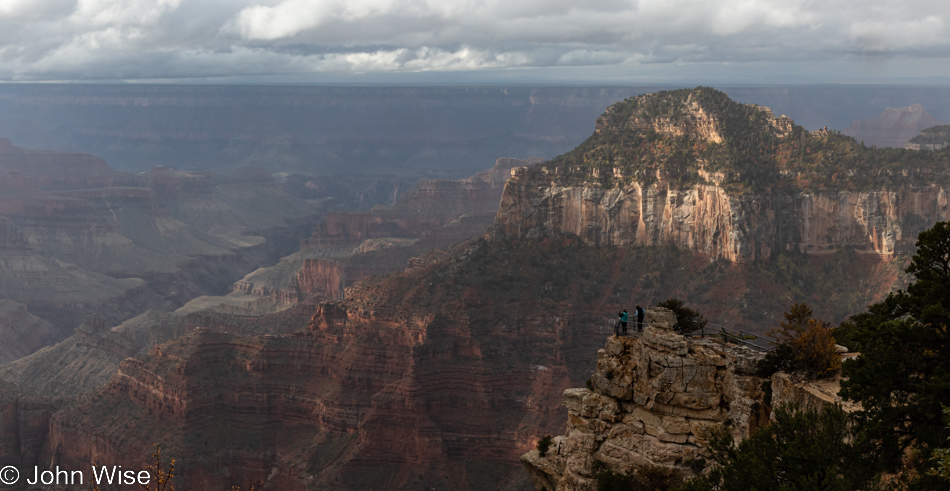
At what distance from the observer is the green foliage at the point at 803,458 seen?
2672 cm

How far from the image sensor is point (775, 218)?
102812mm

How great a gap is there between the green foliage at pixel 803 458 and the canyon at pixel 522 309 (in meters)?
60.9

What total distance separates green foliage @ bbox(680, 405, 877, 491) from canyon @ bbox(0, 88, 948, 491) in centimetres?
6087

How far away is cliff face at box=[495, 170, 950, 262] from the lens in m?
101

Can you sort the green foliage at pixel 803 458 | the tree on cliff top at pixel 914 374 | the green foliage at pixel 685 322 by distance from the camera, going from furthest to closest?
the green foliage at pixel 685 322 → the green foliage at pixel 803 458 → the tree on cliff top at pixel 914 374

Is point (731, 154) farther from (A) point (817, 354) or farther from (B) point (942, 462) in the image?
(B) point (942, 462)

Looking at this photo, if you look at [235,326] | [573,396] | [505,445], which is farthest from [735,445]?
[235,326]

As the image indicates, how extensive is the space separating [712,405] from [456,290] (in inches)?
3009

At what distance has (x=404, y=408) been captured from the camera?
99.1 m

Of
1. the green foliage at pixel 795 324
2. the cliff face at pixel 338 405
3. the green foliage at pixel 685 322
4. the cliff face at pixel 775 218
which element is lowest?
the cliff face at pixel 338 405

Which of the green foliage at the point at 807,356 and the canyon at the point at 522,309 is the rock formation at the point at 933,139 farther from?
the green foliage at the point at 807,356

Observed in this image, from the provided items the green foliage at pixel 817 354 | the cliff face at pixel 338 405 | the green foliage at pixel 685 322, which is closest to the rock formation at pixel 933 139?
the cliff face at pixel 338 405

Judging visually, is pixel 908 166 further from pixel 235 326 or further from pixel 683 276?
pixel 235 326

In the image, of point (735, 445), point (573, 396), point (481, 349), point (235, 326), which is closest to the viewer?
point (735, 445)
